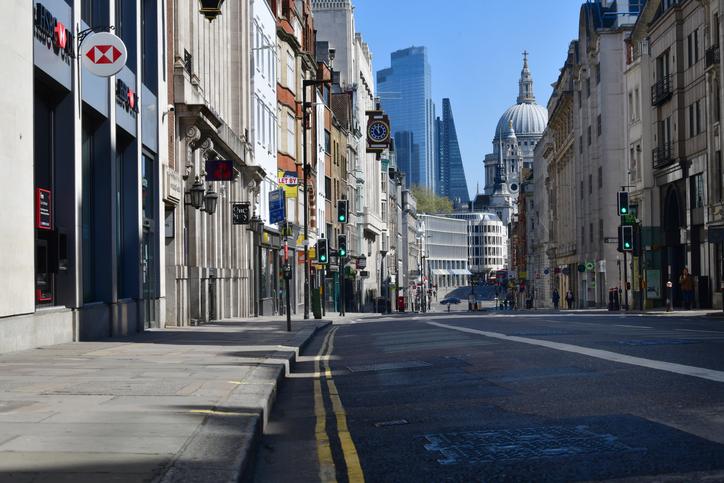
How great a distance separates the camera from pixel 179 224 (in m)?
31.1

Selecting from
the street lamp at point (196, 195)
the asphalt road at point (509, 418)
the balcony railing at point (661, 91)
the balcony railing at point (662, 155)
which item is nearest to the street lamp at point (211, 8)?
the asphalt road at point (509, 418)

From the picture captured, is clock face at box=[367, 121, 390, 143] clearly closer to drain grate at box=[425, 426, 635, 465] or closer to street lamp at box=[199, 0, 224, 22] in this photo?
street lamp at box=[199, 0, 224, 22]

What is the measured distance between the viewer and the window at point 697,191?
164ft

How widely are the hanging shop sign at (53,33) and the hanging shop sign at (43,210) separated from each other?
237 centimetres

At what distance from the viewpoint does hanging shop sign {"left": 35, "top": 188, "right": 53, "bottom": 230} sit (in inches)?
706

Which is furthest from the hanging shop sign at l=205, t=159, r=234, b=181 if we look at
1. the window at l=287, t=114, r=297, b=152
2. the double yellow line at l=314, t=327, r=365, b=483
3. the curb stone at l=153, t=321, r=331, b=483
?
the window at l=287, t=114, r=297, b=152

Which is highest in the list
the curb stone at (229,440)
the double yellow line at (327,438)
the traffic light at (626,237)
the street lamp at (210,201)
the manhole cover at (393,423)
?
the street lamp at (210,201)

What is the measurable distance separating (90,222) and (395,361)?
8.69 meters

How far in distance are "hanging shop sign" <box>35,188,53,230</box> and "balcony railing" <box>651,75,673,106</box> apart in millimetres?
40848

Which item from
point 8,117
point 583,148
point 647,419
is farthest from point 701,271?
point 647,419

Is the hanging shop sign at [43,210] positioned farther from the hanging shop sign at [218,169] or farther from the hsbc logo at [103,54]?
the hanging shop sign at [218,169]

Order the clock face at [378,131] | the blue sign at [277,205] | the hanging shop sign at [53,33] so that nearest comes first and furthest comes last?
the hanging shop sign at [53,33]
the blue sign at [277,205]
the clock face at [378,131]

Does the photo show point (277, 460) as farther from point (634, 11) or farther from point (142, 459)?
point (634, 11)

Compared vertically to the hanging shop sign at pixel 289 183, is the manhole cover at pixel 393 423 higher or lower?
lower
